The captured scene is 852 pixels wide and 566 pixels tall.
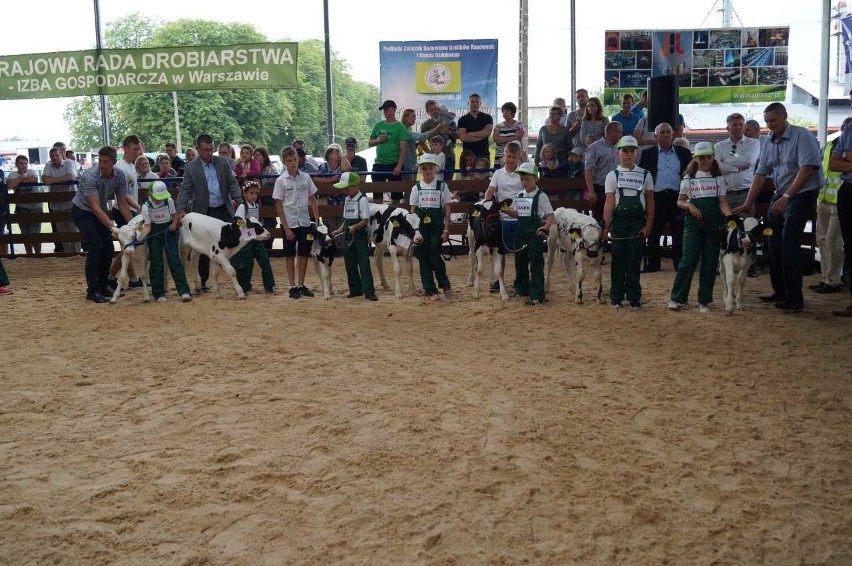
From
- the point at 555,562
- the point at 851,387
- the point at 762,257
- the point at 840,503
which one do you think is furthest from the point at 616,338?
the point at 762,257

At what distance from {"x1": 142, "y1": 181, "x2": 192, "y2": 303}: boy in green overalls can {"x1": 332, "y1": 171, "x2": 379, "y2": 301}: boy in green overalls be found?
6.75 feet

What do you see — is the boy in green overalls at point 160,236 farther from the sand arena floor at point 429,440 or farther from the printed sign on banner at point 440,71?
the printed sign on banner at point 440,71

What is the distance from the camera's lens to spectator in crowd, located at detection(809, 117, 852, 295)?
10.2m

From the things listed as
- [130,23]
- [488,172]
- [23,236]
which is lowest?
[23,236]

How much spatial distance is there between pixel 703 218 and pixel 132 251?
674 cm

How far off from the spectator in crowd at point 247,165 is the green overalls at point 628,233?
23.3 ft

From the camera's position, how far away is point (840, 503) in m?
4.41

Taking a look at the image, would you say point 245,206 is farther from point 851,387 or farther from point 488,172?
point 851,387

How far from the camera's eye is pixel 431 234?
33.7 ft

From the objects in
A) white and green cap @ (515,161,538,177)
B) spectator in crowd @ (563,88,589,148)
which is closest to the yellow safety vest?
white and green cap @ (515,161,538,177)

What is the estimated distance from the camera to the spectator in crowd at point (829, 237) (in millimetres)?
10234

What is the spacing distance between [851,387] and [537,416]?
8.52 ft

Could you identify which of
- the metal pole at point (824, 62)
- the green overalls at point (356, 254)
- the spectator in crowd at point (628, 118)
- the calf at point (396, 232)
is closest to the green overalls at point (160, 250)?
the green overalls at point (356, 254)

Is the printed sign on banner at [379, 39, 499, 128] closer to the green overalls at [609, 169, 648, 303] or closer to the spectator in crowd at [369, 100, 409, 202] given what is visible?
the spectator in crowd at [369, 100, 409, 202]
